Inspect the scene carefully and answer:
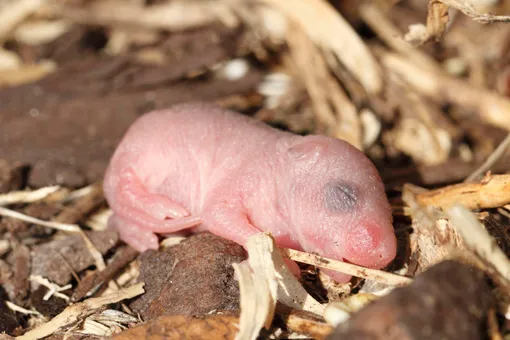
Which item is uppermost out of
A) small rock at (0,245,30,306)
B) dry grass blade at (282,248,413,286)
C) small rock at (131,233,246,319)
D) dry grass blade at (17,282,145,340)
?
dry grass blade at (282,248,413,286)

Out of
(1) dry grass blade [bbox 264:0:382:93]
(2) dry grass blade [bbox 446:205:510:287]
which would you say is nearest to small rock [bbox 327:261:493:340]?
(2) dry grass blade [bbox 446:205:510:287]

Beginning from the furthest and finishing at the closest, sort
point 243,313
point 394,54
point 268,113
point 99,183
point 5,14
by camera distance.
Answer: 1. point 5,14
2. point 394,54
3. point 268,113
4. point 99,183
5. point 243,313

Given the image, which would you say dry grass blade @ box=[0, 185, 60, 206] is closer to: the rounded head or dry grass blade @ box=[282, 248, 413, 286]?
the rounded head

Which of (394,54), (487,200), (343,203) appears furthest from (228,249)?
(394,54)

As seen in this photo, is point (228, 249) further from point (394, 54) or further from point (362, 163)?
point (394, 54)

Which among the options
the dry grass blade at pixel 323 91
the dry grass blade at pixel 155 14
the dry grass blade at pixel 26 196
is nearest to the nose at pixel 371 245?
the dry grass blade at pixel 323 91

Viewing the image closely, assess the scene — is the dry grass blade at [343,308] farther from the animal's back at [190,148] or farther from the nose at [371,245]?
the animal's back at [190,148]
